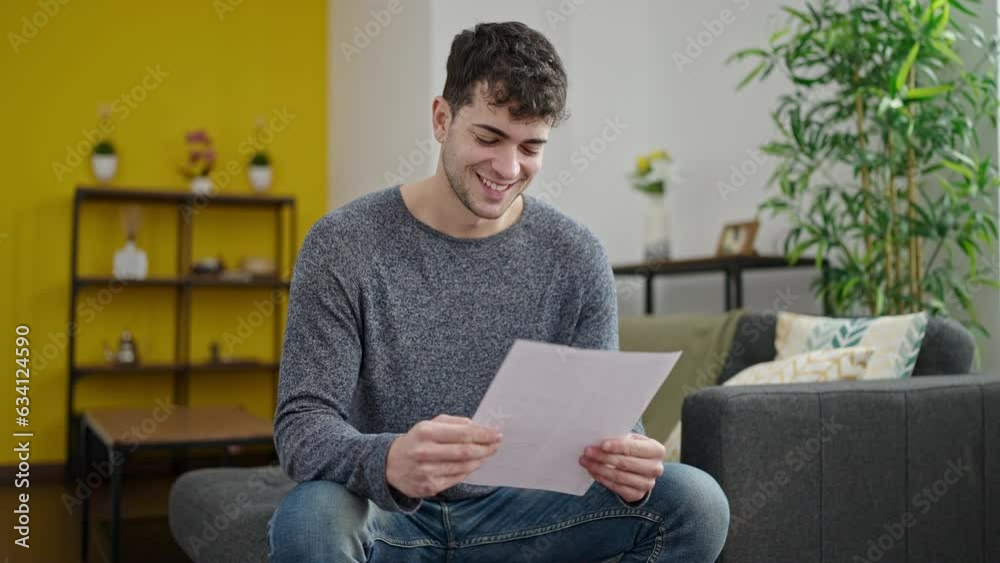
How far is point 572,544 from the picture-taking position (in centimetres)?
158

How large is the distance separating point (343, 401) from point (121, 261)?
410cm

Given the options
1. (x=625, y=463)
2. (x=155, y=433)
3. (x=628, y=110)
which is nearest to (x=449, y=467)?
(x=625, y=463)

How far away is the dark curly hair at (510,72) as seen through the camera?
1.58 m

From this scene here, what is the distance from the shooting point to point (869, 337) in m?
2.44

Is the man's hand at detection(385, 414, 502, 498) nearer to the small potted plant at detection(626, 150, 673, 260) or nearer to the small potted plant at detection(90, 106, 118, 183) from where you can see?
the small potted plant at detection(626, 150, 673, 260)

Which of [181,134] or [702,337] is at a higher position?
[181,134]

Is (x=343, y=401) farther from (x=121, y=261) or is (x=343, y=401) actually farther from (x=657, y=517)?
(x=121, y=261)

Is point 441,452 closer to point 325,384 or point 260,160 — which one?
point 325,384

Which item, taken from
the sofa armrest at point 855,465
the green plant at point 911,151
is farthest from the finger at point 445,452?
the green plant at point 911,151

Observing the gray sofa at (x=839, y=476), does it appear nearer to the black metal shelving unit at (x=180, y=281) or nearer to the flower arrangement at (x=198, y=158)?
the black metal shelving unit at (x=180, y=281)

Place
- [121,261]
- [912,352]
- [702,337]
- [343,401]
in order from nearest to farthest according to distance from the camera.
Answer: [343,401] < [912,352] < [702,337] < [121,261]

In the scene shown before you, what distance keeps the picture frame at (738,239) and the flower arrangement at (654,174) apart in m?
0.33

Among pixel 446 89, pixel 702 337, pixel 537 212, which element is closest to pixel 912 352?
pixel 702 337

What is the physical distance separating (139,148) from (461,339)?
14.3 feet
